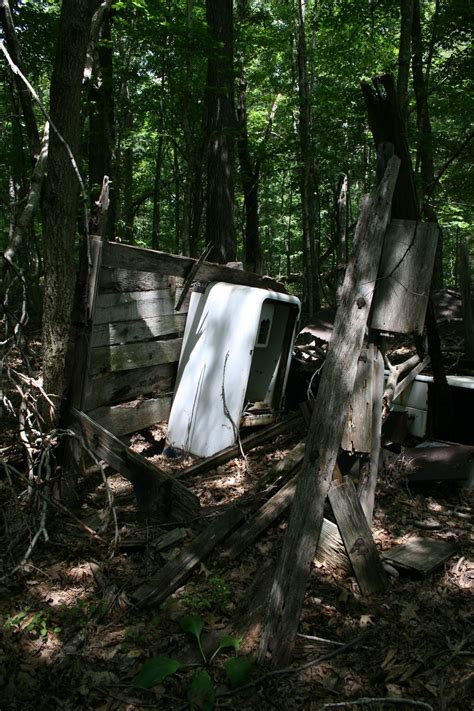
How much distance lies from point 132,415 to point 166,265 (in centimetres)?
157

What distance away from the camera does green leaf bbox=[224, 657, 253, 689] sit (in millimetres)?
2580

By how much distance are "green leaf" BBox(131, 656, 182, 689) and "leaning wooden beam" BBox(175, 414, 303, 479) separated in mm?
2231

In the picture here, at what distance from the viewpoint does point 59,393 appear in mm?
4387

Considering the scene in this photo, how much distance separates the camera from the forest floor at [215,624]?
2.58 m

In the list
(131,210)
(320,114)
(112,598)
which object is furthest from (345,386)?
(131,210)

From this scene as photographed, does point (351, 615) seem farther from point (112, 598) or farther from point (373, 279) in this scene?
point (373, 279)

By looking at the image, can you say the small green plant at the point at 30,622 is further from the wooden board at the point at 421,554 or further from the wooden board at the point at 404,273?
the wooden board at the point at 404,273

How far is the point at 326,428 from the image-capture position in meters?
3.03

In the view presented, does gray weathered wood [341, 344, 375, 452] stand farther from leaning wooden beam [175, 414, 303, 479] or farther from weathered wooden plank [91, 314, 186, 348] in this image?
weathered wooden plank [91, 314, 186, 348]

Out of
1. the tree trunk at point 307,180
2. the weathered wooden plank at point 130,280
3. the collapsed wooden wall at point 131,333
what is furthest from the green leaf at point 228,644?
the tree trunk at point 307,180

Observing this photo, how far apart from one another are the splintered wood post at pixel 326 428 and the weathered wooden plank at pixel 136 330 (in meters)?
2.31

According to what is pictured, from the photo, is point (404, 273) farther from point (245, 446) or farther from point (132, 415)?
point (132, 415)

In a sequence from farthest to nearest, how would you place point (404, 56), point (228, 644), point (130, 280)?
1. point (404, 56)
2. point (130, 280)
3. point (228, 644)

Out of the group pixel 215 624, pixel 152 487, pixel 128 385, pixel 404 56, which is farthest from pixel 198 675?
pixel 404 56
